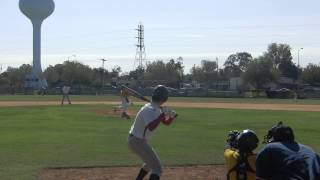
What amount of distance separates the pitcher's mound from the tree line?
3903 inches

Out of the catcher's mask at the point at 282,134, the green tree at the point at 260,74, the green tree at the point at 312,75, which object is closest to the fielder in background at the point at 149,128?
the catcher's mask at the point at 282,134

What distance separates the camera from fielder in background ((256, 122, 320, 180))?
5879 millimetres

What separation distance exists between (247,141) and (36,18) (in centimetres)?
10227

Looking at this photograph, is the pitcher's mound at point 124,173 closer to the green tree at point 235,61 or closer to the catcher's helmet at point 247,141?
the catcher's helmet at point 247,141

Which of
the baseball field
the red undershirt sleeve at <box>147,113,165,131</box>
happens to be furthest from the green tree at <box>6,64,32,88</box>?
the red undershirt sleeve at <box>147,113,165,131</box>

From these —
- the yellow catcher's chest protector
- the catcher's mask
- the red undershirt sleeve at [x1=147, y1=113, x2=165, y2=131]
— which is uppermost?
the catcher's mask

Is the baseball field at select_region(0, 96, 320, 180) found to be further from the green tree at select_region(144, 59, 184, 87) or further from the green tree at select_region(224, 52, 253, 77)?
the green tree at select_region(224, 52, 253, 77)

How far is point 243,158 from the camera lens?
270 inches

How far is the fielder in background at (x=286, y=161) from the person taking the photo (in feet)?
19.3

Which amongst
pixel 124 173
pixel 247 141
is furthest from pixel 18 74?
pixel 247 141

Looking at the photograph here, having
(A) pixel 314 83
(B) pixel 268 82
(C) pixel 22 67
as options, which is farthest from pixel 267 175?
(C) pixel 22 67

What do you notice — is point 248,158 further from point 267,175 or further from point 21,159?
point 21,159

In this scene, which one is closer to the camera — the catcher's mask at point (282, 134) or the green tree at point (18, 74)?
the catcher's mask at point (282, 134)

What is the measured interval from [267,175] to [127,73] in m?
156
